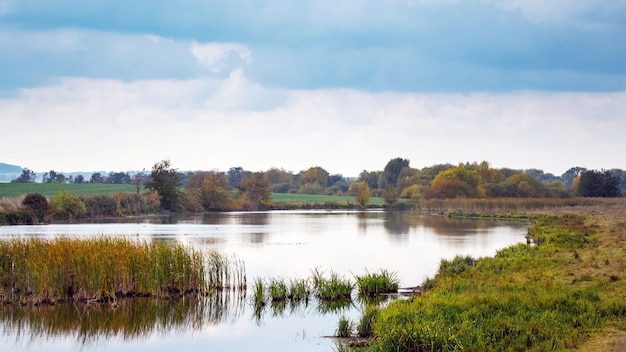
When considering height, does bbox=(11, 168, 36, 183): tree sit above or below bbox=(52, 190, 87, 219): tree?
above

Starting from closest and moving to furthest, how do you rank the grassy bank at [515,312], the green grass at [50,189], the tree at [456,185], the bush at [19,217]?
the grassy bank at [515,312] → the bush at [19,217] → the green grass at [50,189] → the tree at [456,185]

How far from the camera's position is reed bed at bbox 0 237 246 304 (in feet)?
68.6

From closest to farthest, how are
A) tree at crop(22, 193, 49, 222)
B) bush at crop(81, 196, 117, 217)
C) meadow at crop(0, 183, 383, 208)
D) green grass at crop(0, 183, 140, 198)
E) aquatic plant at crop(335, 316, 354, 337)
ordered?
aquatic plant at crop(335, 316, 354, 337), tree at crop(22, 193, 49, 222), bush at crop(81, 196, 117, 217), green grass at crop(0, 183, 140, 198), meadow at crop(0, 183, 383, 208)

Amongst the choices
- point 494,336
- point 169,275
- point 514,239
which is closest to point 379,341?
point 494,336

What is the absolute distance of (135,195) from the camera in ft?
300

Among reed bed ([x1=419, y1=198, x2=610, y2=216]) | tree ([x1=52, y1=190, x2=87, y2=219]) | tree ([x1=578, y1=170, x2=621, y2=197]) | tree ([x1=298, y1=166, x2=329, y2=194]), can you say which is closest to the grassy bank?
tree ([x1=52, y1=190, x2=87, y2=219])

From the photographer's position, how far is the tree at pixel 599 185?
369 ft

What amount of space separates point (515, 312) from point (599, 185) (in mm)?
104391

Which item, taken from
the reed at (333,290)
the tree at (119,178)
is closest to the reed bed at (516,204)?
the reed at (333,290)

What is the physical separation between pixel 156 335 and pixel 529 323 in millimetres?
9282

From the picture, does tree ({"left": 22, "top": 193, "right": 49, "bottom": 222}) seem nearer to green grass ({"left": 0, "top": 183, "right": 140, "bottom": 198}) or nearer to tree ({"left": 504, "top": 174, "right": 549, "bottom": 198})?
green grass ({"left": 0, "top": 183, "right": 140, "bottom": 198})

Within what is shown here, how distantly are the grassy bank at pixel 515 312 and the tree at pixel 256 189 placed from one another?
306 ft

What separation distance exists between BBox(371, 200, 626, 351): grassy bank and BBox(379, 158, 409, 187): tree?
150m

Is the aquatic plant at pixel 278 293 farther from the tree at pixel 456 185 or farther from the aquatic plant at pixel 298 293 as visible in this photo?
the tree at pixel 456 185
